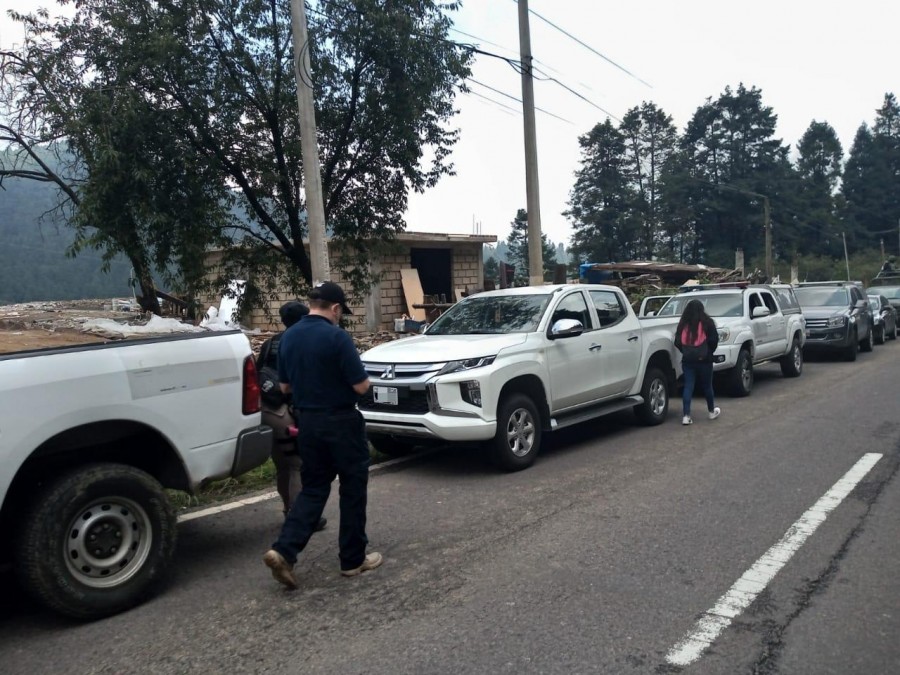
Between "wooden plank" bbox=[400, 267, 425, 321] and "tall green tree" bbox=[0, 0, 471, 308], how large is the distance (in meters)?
8.72

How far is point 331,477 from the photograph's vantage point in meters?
4.46

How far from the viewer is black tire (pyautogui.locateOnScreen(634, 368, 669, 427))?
9.30m

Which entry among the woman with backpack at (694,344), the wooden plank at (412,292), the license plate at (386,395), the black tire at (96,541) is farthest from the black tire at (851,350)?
the black tire at (96,541)

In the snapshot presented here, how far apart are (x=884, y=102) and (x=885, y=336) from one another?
257 feet

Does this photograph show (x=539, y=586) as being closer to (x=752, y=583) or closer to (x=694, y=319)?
(x=752, y=583)

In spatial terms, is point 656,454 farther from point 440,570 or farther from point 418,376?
point 440,570

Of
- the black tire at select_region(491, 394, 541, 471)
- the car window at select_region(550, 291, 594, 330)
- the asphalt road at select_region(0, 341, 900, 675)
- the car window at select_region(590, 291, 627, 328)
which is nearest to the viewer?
the asphalt road at select_region(0, 341, 900, 675)

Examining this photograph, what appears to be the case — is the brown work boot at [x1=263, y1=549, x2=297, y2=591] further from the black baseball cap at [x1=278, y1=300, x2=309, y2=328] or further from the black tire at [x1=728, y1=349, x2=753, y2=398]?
the black tire at [x1=728, y1=349, x2=753, y2=398]

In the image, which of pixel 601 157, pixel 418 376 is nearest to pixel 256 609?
pixel 418 376

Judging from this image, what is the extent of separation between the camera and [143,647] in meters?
3.67

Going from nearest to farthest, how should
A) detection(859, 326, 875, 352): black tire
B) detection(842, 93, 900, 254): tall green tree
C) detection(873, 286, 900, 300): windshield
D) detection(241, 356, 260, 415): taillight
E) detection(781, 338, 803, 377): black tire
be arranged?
1. detection(241, 356, 260, 415): taillight
2. detection(781, 338, 803, 377): black tire
3. detection(859, 326, 875, 352): black tire
4. detection(873, 286, 900, 300): windshield
5. detection(842, 93, 900, 254): tall green tree

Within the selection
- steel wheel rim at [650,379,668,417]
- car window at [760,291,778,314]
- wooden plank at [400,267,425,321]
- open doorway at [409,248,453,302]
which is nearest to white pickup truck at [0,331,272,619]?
steel wheel rim at [650,379,668,417]

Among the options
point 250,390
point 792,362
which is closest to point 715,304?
point 792,362

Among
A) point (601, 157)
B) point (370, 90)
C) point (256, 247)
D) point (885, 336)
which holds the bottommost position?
point (885, 336)
